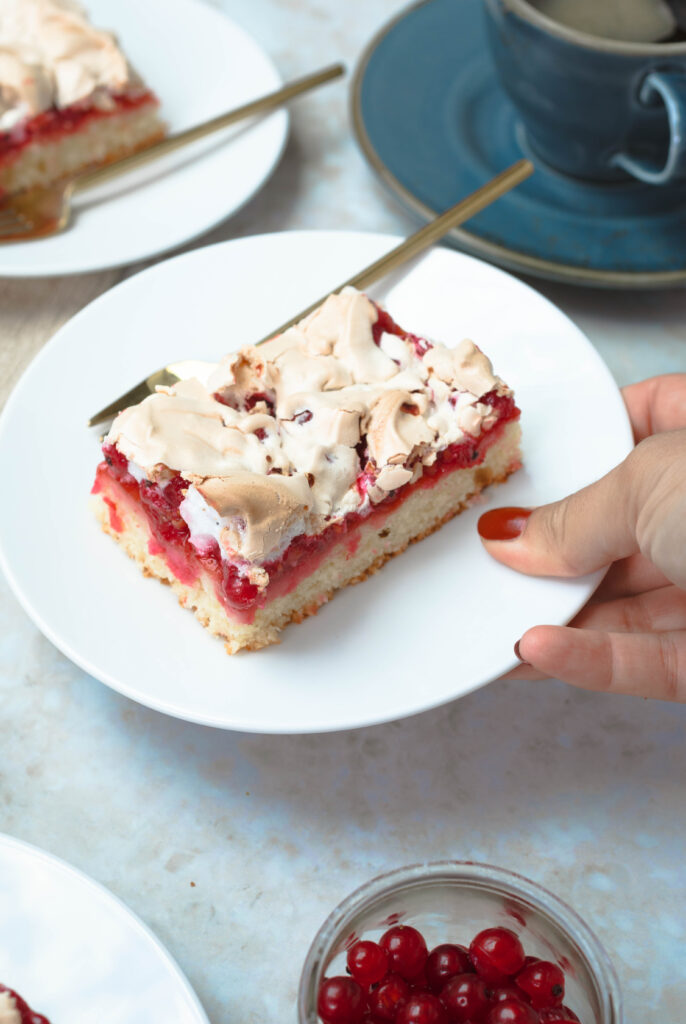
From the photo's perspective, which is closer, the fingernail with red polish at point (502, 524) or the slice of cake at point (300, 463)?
the slice of cake at point (300, 463)

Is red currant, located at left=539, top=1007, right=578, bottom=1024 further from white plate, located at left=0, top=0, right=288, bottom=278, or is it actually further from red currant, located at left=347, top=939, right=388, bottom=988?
white plate, located at left=0, top=0, right=288, bottom=278

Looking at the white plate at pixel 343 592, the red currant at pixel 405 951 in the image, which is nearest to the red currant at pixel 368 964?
the red currant at pixel 405 951

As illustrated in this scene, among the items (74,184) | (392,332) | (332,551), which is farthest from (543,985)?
(74,184)

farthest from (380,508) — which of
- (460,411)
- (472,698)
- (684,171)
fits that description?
(684,171)

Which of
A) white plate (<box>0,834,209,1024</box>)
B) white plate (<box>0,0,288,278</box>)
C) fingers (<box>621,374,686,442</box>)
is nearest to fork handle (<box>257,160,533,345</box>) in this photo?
white plate (<box>0,0,288,278</box>)

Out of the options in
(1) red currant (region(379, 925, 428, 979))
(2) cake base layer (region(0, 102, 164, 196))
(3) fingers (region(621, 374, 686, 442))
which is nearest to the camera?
(1) red currant (region(379, 925, 428, 979))

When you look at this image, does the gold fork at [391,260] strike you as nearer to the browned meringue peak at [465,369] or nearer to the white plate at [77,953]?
the browned meringue peak at [465,369]

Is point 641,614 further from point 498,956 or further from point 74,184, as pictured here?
point 74,184
